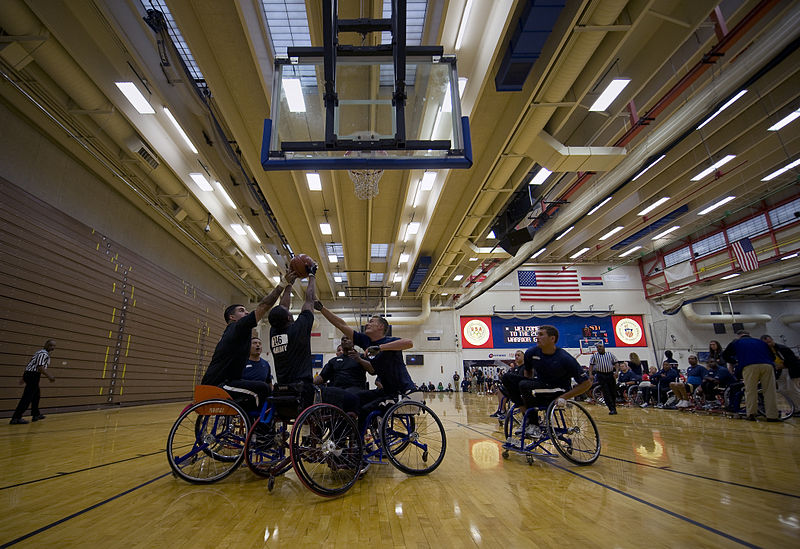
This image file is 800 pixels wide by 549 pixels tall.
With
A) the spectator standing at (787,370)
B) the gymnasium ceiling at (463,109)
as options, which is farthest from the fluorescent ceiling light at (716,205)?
the spectator standing at (787,370)

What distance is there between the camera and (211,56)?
5.77m

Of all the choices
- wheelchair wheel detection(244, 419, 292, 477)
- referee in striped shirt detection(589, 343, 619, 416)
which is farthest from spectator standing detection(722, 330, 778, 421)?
wheelchair wheel detection(244, 419, 292, 477)

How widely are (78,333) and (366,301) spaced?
523 inches

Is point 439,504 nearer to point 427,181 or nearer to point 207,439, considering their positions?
point 207,439

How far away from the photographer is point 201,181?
884cm

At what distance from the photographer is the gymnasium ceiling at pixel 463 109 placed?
17.0 feet

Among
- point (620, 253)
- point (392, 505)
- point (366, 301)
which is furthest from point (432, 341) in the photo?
point (392, 505)

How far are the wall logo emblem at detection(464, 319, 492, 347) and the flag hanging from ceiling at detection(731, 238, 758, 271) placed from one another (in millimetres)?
10901

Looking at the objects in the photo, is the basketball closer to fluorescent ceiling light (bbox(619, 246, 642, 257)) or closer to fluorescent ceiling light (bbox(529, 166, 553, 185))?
fluorescent ceiling light (bbox(529, 166, 553, 185))

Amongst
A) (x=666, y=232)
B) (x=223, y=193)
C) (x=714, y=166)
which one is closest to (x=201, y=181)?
(x=223, y=193)

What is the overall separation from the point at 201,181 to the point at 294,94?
565cm

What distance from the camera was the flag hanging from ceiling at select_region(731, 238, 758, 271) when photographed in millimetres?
13868

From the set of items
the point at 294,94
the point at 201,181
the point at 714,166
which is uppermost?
the point at 714,166

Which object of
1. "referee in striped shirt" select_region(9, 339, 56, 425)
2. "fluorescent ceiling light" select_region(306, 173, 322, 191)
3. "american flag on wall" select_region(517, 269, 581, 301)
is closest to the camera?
"referee in striped shirt" select_region(9, 339, 56, 425)
